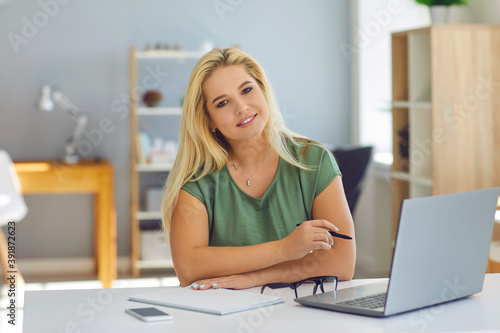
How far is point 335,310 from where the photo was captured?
1.18 meters

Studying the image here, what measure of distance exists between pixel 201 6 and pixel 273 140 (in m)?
3.00

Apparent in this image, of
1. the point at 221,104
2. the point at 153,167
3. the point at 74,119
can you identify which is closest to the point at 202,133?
the point at 221,104

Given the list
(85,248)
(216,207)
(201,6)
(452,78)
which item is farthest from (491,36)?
(85,248)

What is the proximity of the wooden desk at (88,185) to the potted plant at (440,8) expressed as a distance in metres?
2.03

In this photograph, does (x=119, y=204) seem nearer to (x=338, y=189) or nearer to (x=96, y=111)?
(x=96, y=111)

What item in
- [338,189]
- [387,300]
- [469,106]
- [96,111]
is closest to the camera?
[387,300]

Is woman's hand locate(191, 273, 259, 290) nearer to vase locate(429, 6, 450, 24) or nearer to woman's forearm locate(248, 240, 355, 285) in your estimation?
woman's forearm locate(248, 240, 355, 285)

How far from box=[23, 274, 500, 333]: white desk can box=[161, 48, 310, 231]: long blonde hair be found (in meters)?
0.52

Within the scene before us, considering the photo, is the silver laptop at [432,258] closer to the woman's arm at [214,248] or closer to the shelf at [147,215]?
the woman's arm at [214,248]

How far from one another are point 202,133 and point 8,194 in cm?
243

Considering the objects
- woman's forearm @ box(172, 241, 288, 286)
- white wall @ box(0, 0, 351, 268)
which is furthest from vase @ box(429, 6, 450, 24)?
woman's forearm @ box(172, 241, 288, 286)

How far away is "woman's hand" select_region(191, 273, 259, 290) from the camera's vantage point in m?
1.43

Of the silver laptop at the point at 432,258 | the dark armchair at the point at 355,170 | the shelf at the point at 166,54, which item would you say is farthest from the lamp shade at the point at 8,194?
the silver laptop at the point at 432,258

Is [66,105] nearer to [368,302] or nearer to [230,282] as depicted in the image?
[230,282]
